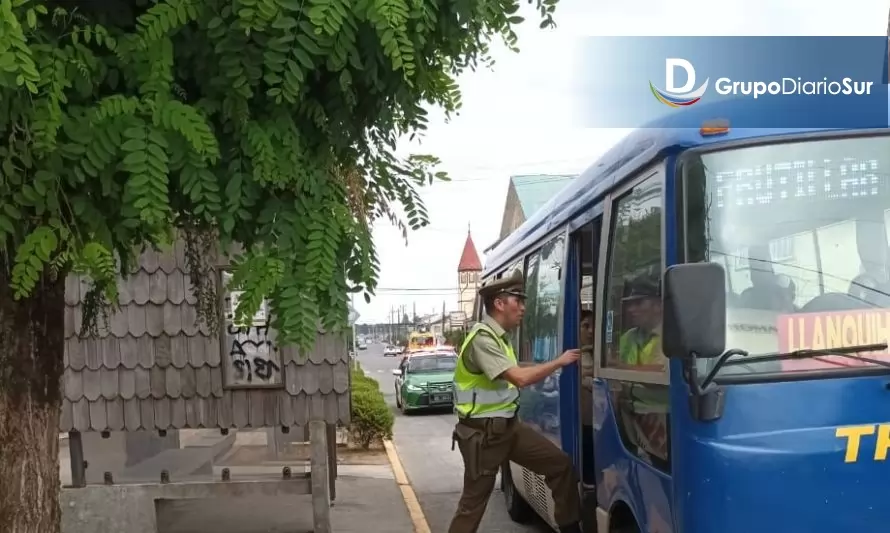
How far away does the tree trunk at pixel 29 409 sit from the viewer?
3.67 meters

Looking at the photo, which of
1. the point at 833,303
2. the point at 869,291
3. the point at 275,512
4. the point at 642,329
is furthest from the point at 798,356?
the point at 275,512

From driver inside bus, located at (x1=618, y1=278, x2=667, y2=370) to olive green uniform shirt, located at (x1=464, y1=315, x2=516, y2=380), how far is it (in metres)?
1.05

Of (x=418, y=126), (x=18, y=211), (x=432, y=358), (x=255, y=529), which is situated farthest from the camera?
(x=432, y=358)

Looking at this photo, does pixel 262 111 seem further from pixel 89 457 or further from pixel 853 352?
pixel 89 457

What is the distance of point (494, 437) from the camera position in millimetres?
5543

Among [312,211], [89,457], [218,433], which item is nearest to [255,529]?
[218,433]

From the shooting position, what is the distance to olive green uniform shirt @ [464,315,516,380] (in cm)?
539

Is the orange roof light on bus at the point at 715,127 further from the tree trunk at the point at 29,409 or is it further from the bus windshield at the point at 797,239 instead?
the tree trunk at the point at 29,409

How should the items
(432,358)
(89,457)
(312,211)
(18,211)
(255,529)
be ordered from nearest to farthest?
1. (18,211)
2. (312,211)
3. (89,457)
4. (255,529)
5. (432,358)

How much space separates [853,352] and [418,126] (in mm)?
1959

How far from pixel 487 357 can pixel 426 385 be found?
55.1ft

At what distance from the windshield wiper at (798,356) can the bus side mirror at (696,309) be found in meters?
0.15

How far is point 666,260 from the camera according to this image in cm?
367

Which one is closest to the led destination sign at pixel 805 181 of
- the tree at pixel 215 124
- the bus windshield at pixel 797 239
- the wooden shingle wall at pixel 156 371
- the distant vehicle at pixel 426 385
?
the bus windshield at pixel 797 239
